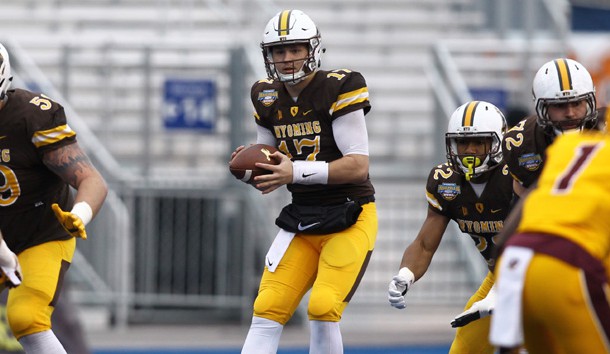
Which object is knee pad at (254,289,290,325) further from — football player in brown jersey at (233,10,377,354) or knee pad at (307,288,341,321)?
knee pad at (307,288,341,321)

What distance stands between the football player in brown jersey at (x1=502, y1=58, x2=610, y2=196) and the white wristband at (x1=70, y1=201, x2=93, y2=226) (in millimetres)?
2008

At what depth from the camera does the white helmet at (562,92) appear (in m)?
5.66

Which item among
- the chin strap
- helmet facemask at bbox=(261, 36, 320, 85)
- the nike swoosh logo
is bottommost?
the nike swoosh logo

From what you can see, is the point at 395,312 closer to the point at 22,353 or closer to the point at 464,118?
the point at 22,353

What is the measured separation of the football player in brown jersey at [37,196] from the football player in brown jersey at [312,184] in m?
0.91

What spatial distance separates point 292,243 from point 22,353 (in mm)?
2995

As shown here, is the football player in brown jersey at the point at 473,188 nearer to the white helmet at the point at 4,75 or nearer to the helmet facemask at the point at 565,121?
the helmet facemask at the point at 565,121

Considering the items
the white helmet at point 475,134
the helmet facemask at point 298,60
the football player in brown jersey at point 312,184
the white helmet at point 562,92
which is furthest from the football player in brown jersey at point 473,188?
the helmet facemask at point 298,60

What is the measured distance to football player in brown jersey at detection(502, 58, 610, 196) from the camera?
5.66 m

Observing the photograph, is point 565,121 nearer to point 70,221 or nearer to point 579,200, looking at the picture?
point 579,200

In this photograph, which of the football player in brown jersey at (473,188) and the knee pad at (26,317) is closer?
the knee pad at (26,317)

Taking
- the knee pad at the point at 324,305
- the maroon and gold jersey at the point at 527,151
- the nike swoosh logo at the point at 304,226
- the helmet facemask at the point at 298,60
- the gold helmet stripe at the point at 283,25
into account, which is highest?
the gold helmet stripe at the point at 283,25

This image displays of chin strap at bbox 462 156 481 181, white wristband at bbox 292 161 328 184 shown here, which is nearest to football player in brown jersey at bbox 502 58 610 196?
chin strap at bbox 462 156 481 181

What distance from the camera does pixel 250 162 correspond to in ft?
19.7
